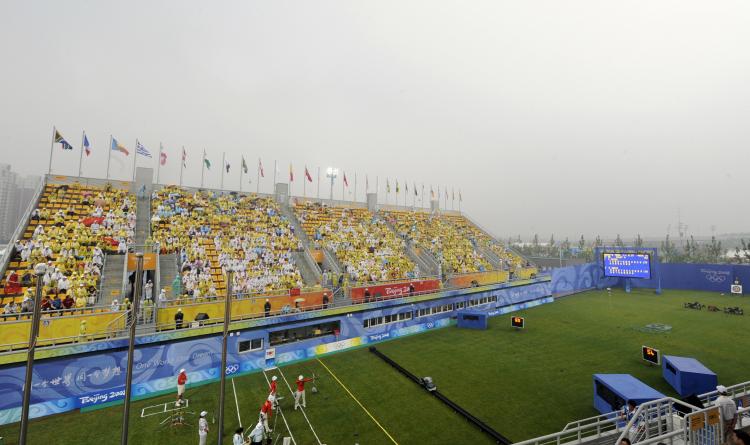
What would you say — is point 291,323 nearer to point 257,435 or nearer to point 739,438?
point 257,435

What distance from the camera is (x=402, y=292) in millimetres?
31078

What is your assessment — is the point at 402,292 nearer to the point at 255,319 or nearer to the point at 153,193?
the point at 255,319

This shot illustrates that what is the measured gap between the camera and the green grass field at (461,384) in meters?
14.8

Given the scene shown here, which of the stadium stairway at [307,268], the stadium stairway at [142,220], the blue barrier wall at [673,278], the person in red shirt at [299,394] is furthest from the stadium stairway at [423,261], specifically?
the stadium stairway at [142,220]

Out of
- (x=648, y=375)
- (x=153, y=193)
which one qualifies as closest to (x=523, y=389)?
(x=648, y=375)

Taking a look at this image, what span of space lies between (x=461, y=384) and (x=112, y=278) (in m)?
23.3

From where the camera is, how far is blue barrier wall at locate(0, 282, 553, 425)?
51.6ft

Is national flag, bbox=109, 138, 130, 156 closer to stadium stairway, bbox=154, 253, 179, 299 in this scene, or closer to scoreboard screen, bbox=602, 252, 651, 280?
stadium stairway, bbox=154, 253, 179, 299

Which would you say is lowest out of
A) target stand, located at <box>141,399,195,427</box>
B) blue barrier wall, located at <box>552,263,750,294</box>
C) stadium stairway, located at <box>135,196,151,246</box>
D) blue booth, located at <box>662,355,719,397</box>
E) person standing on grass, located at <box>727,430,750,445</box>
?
target stand, located at <box>141,399,195,427</box>

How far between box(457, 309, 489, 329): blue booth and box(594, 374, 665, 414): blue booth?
14.2 meters

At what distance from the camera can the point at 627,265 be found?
154 ft

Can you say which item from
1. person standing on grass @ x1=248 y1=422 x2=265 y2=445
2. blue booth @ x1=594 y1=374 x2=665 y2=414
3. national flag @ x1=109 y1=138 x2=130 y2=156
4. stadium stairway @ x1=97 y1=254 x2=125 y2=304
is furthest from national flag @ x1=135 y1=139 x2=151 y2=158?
blue booth @ x1=594 y1=374 x2=665 y2=414

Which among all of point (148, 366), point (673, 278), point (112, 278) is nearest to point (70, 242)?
point (112, 278)

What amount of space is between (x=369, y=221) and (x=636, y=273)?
37.3 metres
